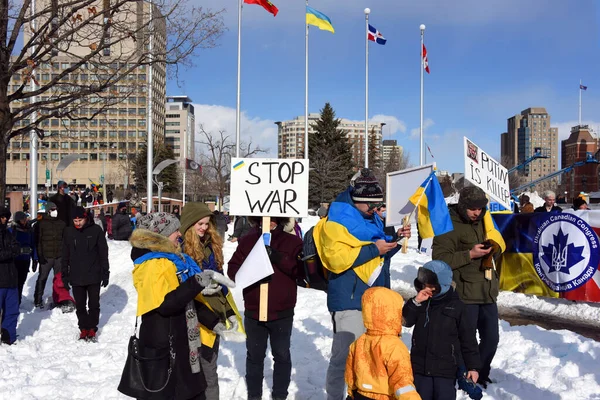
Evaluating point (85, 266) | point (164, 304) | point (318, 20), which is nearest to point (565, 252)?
point (85, 266)

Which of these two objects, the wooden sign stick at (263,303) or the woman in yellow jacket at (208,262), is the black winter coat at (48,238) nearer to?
the woman in yellow jacket at (208,262)

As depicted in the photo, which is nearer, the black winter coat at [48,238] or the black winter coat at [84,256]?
the black winter coat at [84,256]

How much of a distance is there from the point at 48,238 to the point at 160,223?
300 inches

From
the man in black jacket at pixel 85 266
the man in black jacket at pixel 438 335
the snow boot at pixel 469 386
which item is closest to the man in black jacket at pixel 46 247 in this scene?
the man in black jacket at pixel 85 266

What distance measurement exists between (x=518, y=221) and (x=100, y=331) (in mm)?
8181

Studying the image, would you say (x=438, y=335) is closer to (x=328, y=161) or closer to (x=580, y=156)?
(x=328, y=161)

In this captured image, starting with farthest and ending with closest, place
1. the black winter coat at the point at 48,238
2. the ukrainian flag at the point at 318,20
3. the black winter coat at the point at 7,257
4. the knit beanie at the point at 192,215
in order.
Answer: the ukrainian flag at the point at 318,20 < the black winter coat at the point at 48,238 < the black winter coat at the point at 7,257 < the knit beanie at the point at 192,215

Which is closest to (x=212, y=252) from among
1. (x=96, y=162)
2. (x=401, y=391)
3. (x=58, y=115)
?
(x=401, y=391)

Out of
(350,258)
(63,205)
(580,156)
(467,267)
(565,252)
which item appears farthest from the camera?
(580,156)

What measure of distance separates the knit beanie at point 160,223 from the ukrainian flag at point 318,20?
23381 mm

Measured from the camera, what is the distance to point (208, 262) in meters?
4.97

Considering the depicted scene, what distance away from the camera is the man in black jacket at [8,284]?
25.9 ft

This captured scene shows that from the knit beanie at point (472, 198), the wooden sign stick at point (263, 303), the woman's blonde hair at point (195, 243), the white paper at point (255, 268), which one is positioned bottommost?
the wooden sign stick at point (263, 303)

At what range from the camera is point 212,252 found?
5.04m
